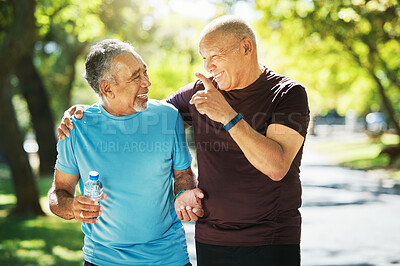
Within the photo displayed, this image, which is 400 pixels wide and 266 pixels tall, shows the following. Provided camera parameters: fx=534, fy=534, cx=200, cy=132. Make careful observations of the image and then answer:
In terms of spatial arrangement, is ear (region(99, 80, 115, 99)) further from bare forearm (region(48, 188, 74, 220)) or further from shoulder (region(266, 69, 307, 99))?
shoulder (region(266, 69, 307, 99))

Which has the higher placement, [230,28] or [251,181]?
[230,28]

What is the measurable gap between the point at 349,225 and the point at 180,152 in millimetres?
7687

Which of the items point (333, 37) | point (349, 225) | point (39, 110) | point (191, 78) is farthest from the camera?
point (191, 78)

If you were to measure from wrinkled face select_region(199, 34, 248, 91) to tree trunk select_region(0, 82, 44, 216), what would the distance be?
27.2 feet

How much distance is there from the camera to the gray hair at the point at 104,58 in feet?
10.3

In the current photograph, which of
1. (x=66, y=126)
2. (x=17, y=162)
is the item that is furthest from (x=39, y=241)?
(x=66, y=126)

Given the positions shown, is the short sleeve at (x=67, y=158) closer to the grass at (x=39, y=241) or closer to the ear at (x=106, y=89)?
the ear at (x=106, y=89)

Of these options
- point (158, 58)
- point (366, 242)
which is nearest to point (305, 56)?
Result: point (158, 58)

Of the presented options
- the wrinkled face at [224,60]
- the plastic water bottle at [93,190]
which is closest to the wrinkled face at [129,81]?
the wrinkled face at [224,60]

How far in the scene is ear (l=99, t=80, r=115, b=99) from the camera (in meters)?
3.19

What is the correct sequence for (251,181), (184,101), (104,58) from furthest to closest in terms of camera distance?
(184,101), (104,58), (251,181)

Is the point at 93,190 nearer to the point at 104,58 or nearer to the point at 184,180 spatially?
the point at 184,180

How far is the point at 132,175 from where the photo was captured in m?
3.03

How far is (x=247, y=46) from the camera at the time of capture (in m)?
Result: 3.09
